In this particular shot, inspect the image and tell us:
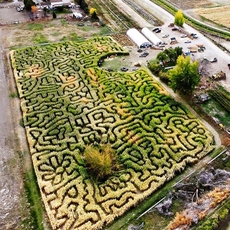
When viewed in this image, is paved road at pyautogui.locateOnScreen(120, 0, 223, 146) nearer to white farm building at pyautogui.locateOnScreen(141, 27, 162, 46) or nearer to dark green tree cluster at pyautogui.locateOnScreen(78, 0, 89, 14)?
white farm building at pyautogui.locateOnScreen(141, 27, 162, 46)

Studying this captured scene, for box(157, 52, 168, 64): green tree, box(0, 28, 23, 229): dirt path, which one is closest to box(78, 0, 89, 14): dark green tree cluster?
box(157, 52, 168, 64): green tree

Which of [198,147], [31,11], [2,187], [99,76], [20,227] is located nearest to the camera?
[20,227]

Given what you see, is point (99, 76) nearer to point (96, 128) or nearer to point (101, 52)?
point (101, 52)

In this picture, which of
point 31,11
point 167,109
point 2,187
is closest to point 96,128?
point 167,109

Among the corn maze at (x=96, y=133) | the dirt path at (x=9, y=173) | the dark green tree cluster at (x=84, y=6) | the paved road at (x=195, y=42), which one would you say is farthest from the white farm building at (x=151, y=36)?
the dirt path at (x=9, y=173)

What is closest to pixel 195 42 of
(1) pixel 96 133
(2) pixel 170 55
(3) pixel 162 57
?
(2) pixel 170 55
